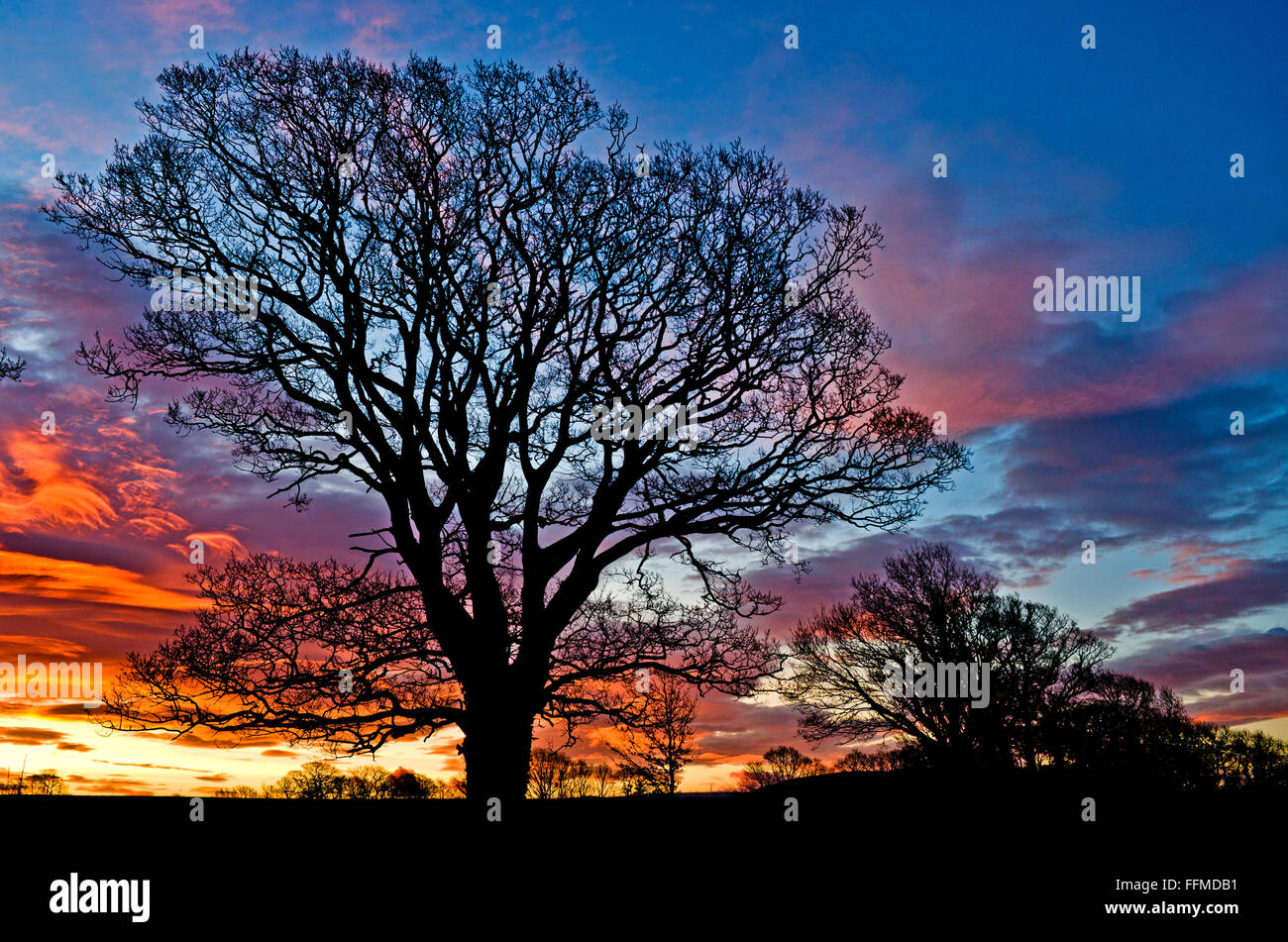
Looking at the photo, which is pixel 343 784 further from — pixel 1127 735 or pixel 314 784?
pixel 1127 735

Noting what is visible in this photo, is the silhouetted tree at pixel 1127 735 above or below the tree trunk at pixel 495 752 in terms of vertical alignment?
below

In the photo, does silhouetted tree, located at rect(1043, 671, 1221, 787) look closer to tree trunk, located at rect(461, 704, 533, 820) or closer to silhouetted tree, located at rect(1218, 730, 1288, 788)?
silhouetted tree, located at rect(1218, 730, 1288, 788)

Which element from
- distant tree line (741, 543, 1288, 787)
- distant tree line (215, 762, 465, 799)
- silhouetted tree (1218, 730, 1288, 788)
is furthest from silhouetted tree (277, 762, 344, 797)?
silhouetted tree (1218, 730, 1288, 788)

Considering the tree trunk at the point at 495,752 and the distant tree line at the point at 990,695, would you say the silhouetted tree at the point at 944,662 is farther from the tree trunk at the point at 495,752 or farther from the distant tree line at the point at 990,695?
the tree trunk at the point at 495,752

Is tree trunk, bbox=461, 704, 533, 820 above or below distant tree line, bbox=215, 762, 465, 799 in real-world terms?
above

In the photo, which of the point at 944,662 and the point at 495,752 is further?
the point at 944,662

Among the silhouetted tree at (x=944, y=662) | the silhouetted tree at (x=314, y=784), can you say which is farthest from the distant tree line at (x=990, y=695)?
the silhouetted tree at (x=314, y=784)

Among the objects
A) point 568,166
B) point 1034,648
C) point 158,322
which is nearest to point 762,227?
point 568,166

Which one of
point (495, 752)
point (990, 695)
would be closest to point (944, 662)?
point (990, 695)

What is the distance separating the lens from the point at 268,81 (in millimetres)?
12297

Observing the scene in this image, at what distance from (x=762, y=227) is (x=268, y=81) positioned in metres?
8.20

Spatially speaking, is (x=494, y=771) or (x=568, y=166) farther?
(x=568, y=166)

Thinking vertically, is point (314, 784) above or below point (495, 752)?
below
